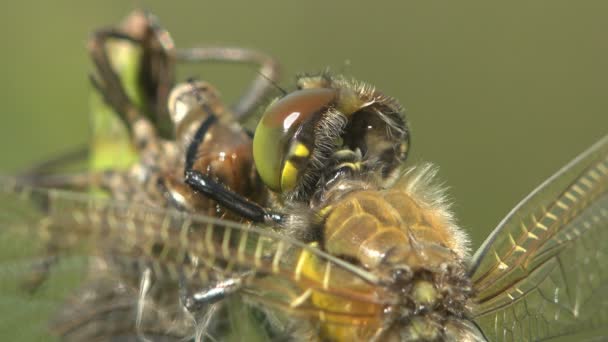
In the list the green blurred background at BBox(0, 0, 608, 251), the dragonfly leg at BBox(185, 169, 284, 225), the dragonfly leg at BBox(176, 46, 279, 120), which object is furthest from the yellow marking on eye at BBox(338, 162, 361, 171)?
the green blurred background at BBox(0, 0, 608, 251)

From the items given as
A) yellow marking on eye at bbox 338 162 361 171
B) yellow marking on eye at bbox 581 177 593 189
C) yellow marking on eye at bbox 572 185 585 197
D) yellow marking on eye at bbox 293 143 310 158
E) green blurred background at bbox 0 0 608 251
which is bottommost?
green blurred background at bbox 0 0 608 251

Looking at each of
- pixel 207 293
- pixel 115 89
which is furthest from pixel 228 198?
pixel 115 89

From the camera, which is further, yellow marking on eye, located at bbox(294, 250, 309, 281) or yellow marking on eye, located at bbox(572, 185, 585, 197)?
yellow marking on eye, located at bbox(572, 185, 585, 197)

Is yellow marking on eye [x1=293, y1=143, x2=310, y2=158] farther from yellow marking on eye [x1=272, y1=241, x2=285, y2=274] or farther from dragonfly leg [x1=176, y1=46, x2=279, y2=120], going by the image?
dragonfly leg [x1=176, y1=46, x2=279, y2=120]

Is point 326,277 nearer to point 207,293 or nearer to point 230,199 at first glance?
point 207,293

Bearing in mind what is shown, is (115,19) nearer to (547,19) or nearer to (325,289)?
(547,19)

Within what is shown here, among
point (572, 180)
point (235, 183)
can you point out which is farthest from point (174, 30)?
point (572, 180)

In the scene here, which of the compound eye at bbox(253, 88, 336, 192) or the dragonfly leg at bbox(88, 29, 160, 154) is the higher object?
the compound eye at bbox(253, 88, 336, 192)
